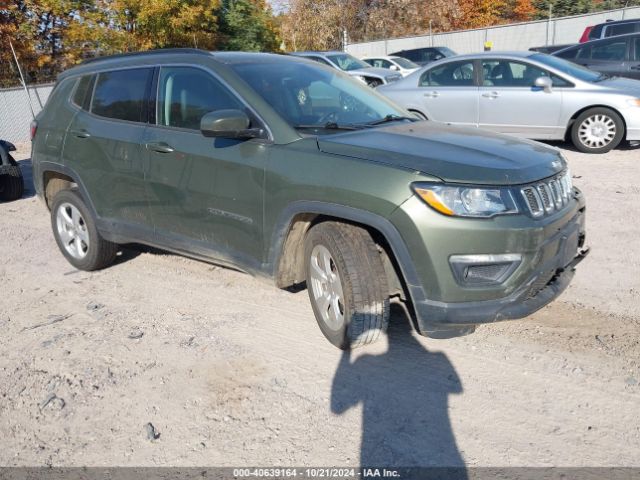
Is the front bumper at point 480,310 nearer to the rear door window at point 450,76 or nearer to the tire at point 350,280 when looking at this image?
the tire at point 350,280

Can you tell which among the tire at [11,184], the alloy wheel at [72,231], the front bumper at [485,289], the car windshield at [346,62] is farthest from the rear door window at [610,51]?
the tire at [11,184]

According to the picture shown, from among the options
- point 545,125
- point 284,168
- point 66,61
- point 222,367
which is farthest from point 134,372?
point 66,61

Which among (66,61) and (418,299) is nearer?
(418,299)

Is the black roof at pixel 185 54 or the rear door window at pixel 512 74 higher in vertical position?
the black roof at pixel 185 54

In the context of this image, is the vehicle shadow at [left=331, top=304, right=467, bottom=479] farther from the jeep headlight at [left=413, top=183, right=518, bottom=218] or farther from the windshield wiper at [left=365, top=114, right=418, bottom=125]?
the windshield wiper at [left=365, top=114, right=418, bottom=125]

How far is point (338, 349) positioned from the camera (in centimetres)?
358

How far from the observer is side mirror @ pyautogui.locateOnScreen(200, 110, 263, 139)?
3.39m

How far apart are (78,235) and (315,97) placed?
2.58m

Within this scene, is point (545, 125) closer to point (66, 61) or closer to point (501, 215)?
point (501, 215)

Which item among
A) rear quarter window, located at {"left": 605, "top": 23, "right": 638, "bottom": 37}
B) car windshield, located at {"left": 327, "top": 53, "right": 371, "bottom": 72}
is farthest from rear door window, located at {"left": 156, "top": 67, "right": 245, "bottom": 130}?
rear quarter window, located at {"left": 605, "top": 23, "right": 638, "bottom": 37}

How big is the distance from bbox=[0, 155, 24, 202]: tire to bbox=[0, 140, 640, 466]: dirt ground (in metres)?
4.10

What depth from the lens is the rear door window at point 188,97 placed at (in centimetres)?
381

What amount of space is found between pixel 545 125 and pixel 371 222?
6.69m

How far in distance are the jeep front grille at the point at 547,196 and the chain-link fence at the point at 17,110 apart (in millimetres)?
14754
